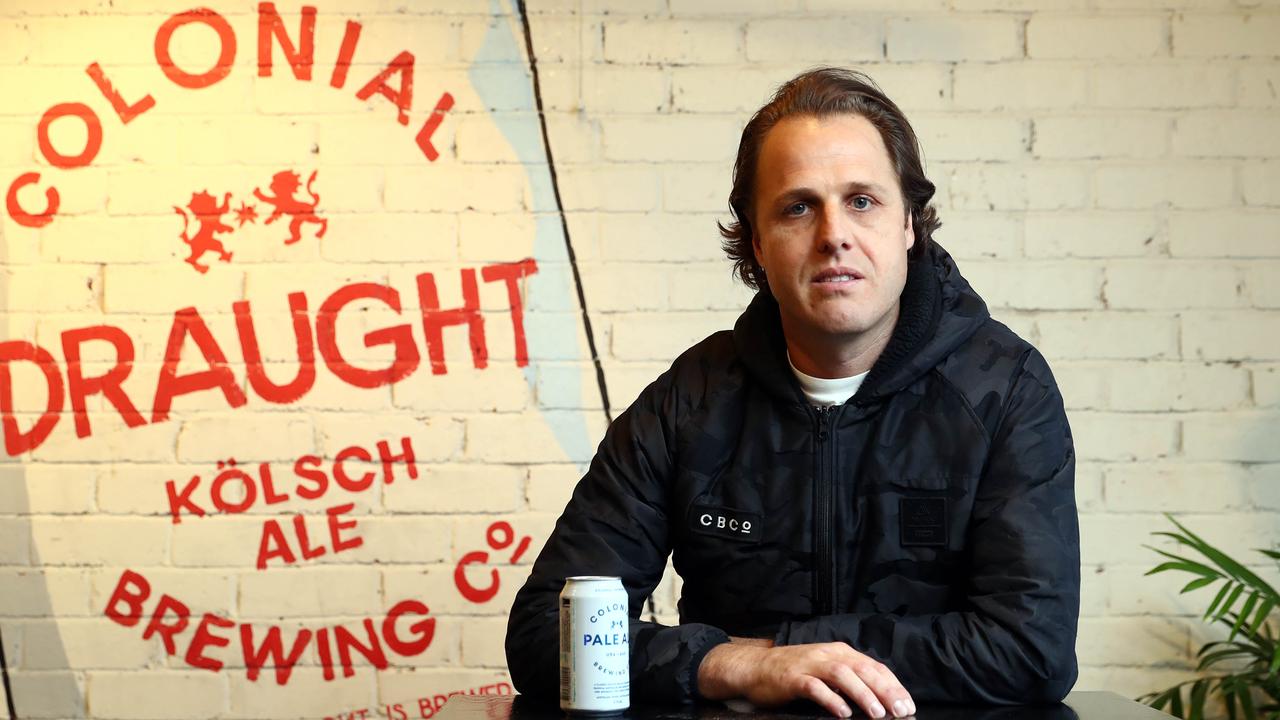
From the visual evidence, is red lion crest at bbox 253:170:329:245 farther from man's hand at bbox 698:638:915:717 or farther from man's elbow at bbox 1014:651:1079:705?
man's elbow at bbox 1014:651:1079:705

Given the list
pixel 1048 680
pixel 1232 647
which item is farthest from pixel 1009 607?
pixel 1232 647

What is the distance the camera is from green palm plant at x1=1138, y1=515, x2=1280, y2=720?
238 cm

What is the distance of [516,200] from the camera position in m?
2.74

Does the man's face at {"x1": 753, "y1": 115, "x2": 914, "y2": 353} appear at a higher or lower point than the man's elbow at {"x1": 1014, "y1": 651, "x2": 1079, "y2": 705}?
higher

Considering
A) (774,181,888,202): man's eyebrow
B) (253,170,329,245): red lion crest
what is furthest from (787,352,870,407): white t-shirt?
(253,170,329,245): red lion crest

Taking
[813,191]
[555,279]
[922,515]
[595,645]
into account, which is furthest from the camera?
[555,279]

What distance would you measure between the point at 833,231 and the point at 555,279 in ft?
3.90

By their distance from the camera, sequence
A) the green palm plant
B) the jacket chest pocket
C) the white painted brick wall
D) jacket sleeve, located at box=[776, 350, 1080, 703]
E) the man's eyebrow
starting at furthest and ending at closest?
the white painted brick wall → the green palm plant → the man's eyebrow → the jacket chest pocket → jacket sleeve, located at box=[776, 350, 1080, 703]

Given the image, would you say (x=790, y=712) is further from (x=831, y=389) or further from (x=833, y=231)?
(x=833, y=231)

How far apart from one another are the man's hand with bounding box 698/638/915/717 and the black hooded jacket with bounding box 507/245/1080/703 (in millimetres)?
37

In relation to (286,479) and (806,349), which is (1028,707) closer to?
(806,349)

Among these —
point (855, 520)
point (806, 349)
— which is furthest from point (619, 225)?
point (855, 520)

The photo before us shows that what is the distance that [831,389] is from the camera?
1.69m

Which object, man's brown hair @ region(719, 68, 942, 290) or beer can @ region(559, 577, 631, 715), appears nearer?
beer can @ region(559, 577, 631, 715)
